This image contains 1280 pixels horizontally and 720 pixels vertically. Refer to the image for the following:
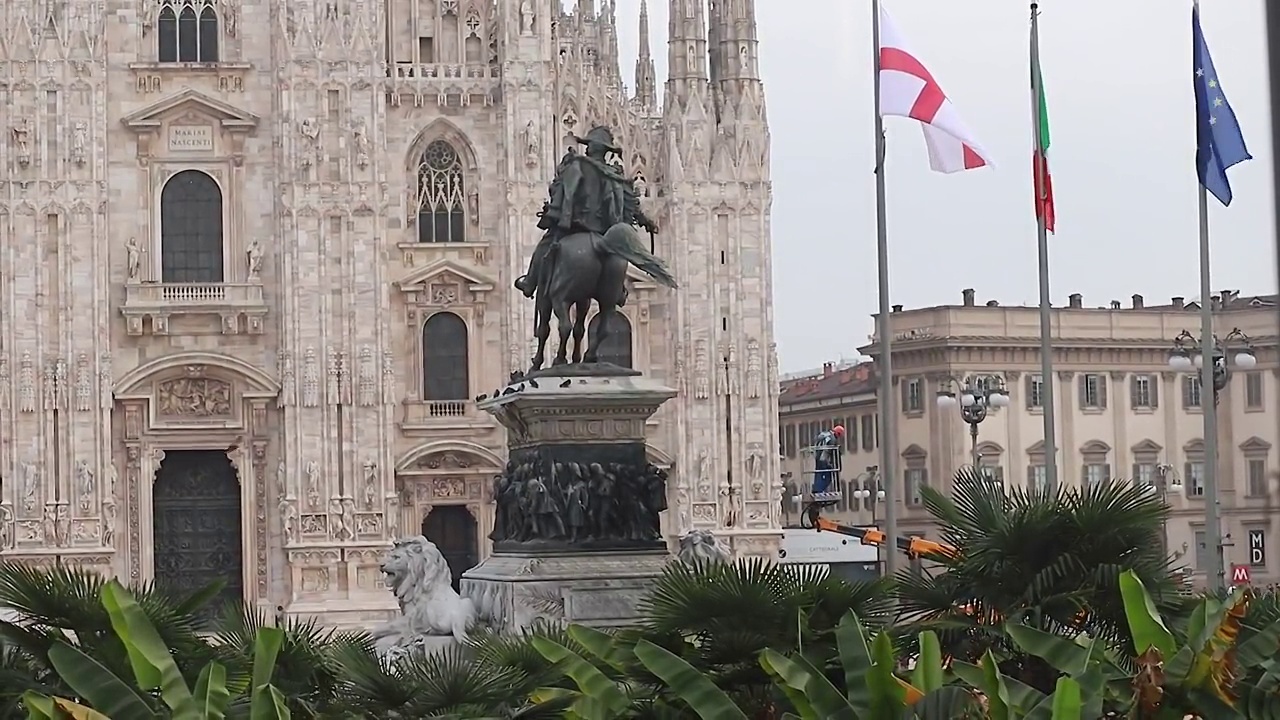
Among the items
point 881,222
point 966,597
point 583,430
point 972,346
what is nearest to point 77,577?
point 966,597

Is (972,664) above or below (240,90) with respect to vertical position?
below

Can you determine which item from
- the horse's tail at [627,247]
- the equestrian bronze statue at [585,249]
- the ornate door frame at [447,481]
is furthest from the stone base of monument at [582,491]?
the ornate door frame at [447,481]

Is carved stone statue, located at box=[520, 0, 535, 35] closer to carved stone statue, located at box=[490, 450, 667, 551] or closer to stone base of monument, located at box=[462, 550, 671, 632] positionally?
carved stone statue, located at box=[490, 450, 667, 551]

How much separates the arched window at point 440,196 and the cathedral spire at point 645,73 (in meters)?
4.41

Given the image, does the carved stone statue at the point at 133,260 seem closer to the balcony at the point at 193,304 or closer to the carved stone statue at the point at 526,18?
the balcony at the point at 193,304

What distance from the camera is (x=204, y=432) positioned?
49.2m

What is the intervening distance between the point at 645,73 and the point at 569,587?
31773 mm

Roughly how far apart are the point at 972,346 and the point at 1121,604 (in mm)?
61480

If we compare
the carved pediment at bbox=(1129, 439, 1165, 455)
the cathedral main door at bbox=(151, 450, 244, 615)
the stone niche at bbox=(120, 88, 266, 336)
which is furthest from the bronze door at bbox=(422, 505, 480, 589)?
the carved pediment at bbox=(1129, 439, 1165, 455)

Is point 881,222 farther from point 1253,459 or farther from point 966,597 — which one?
point 1253,459

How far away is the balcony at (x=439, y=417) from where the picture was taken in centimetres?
4966

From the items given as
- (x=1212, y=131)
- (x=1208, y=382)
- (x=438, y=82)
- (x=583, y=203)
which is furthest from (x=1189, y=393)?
(x=583, y=203)

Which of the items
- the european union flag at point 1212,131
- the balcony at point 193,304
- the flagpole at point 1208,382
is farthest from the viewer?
the balcony at point 193,304

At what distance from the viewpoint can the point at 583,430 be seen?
2236cm
